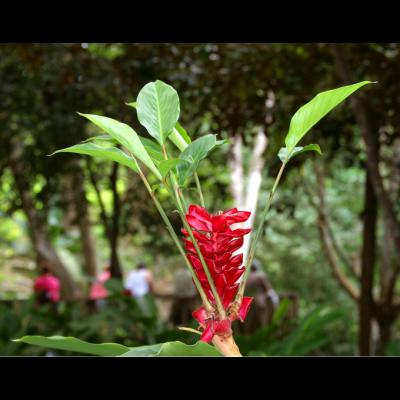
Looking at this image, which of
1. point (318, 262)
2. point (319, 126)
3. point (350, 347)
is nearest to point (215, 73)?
point (319, 126)

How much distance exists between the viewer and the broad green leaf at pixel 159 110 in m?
0.90

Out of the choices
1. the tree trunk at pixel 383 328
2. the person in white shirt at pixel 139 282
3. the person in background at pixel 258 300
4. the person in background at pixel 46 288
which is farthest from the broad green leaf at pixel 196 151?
the person in white shirt at pixel 139 282

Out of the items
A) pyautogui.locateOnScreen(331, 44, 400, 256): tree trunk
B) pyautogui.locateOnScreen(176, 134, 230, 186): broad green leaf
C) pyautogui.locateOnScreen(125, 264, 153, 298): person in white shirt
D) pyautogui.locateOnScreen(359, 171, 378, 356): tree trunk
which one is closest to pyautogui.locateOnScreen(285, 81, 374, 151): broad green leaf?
pyautogui.locateOnScreen(176, 134, 230, 186): broad green leaf

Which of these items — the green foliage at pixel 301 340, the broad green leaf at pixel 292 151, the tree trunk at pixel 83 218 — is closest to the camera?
the broad green leaf at pixel 292 151

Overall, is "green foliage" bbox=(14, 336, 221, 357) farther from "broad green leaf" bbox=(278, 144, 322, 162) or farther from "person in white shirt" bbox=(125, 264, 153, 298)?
"person in white shirt" bbox=(125, 264, 153, 298)

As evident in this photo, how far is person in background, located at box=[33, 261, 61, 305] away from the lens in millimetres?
6513

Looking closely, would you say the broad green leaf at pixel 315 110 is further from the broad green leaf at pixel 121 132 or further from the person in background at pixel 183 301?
the person in background at pixel 183 301

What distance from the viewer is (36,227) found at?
6473 mm

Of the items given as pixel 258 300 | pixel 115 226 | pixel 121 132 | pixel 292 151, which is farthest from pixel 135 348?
pixel 258 300

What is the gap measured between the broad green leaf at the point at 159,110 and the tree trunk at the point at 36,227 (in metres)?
5.20

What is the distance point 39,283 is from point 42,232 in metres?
0.50

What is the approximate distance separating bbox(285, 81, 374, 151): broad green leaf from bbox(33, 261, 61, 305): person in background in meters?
5.80

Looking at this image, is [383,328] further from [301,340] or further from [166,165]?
[166,165]
